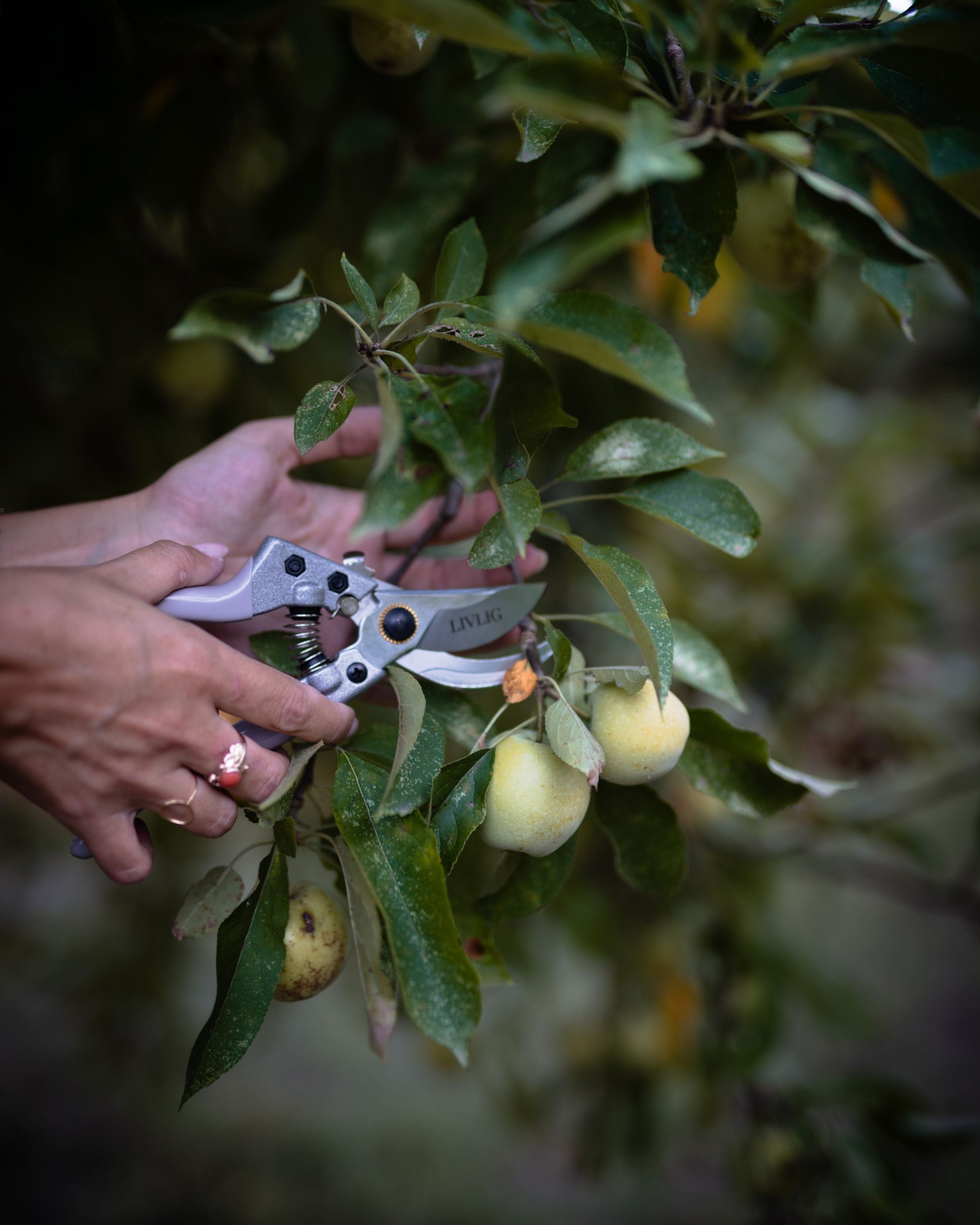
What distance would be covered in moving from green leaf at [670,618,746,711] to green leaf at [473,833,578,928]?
0.25 m

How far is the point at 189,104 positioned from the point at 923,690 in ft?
7.50

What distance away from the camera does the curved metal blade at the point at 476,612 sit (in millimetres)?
1007

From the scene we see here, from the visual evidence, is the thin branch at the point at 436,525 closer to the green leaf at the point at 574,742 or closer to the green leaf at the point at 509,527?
the green leaf at the point at 509,527

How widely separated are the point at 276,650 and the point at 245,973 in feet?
1.24

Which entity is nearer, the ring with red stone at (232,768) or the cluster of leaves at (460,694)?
the cluster of leaves at (460,694)

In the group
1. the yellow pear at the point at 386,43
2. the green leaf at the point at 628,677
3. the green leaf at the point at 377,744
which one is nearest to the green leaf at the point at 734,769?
the green leaf at the point at 628,677

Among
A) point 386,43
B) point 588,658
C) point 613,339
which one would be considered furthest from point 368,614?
point 588,658

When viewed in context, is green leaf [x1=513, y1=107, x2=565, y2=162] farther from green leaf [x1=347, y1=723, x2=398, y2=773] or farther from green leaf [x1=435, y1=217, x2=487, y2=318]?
green leaf [x1=347, y1=723, x2=398, y2=773]

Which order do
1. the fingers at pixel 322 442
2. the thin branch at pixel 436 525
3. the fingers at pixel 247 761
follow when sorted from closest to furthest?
the fingers at pixel 247 761 → the thin branch at pixel 436 525 → the fingers at pixel 322 442

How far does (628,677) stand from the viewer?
878mm

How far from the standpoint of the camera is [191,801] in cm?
88

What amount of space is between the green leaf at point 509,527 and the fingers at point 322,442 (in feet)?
1.46

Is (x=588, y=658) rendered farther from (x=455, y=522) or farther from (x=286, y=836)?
(x=286, y=836)

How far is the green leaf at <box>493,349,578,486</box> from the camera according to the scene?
728 mm
